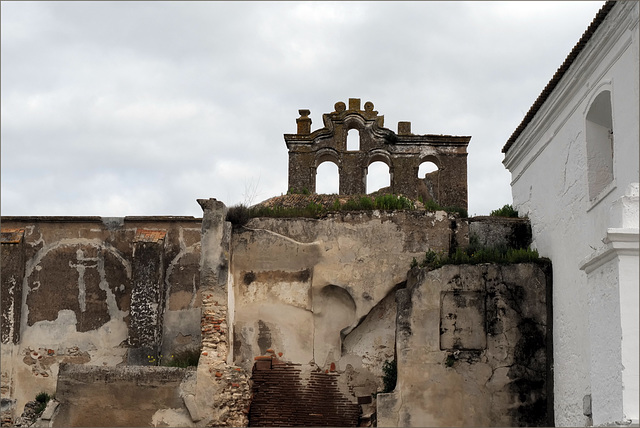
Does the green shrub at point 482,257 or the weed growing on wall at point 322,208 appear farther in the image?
the weed growing on wall at point 322,208

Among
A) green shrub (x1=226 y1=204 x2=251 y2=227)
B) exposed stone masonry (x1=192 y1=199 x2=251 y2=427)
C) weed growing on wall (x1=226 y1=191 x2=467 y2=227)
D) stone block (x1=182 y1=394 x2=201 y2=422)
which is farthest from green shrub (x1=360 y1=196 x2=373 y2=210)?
stone block (x1=182 y1=394 x2=201 y2=422)

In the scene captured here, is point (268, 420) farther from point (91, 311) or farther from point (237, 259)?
point (91, 311)

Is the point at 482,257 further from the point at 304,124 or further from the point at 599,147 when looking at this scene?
the point at 304,124

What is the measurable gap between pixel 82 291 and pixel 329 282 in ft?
20.5

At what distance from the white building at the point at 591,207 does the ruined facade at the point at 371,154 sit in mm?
2106

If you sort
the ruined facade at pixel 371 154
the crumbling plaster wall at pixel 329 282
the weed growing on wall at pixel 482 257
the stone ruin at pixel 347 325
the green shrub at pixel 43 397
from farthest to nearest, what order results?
the green shrub at pixel 43 397, the ruined facade at pixel 371 154, the crumbling plaster wall at pixel 329 282, the weed growing on wall at pixel 482 257, the stone ruin at pixel 347 325

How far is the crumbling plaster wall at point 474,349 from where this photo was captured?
43.7 ft

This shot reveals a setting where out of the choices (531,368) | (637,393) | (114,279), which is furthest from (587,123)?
(114,279)

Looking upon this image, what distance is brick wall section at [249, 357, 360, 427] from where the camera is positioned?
14.2 metres

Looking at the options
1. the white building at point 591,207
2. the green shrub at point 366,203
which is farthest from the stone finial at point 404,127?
the green shrub at point 366,203

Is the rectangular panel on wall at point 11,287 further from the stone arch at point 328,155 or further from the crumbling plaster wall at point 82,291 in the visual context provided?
the stone arch at point 328,155

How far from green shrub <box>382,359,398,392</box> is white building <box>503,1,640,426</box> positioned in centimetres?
241

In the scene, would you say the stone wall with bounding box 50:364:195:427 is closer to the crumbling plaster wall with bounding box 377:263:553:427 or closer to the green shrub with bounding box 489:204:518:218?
the crumbling plaster wall with bounding box 377:263:553:427

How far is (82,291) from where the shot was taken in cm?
1841
